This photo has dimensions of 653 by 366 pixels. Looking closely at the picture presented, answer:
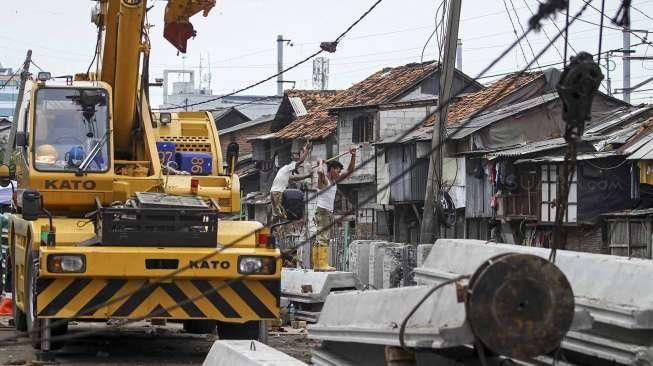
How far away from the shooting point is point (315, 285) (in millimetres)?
18359

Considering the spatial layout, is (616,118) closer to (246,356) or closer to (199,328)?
(199,328)

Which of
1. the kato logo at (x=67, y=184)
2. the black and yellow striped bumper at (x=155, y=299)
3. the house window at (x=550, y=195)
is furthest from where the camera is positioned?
the house window at (x=550, y=195)

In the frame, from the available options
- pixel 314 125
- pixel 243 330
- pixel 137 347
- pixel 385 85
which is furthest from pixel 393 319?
pixel 314 125

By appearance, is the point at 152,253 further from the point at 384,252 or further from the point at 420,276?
the point at 384,252

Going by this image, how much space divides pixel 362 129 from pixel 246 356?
129 feet

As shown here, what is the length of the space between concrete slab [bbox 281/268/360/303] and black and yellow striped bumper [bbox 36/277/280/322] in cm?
445

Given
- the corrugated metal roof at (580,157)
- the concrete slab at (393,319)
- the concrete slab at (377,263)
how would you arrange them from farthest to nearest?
Answer: the corrugated metal roof at (580,157), the concrete slab at (377,263), the concrete slab at (393,319)

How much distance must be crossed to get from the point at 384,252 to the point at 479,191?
18.3 meters

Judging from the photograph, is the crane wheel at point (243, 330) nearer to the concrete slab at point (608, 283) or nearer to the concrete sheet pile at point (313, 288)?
the concrete sheet pile at point (313, 288)

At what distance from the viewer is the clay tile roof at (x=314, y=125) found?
51.5 metres

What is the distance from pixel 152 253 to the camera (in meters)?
13.0

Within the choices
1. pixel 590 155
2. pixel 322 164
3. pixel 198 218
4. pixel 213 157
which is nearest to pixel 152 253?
pixel 198 218

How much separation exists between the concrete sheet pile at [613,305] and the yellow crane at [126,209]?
427 centimetres

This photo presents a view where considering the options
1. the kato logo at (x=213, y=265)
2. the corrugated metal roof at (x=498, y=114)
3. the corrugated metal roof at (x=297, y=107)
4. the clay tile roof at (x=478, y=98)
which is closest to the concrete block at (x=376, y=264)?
the kato logo at (x=213, y=265)
